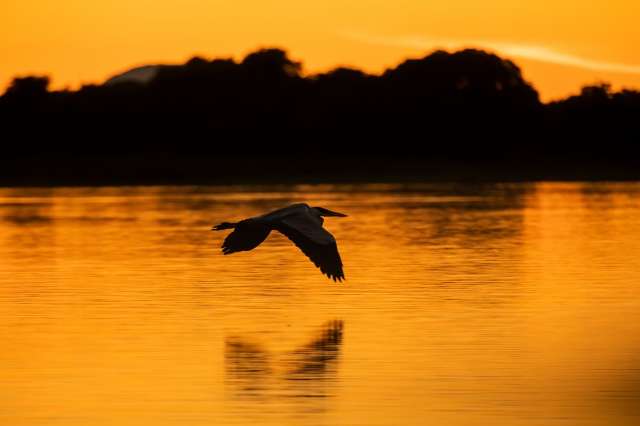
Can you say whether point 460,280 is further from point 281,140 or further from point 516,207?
point 281,140

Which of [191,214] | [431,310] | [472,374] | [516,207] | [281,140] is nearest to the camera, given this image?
[472,374]

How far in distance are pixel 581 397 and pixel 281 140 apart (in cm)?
7677

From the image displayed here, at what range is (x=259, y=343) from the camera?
15.6 metres

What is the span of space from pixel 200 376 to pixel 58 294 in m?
6.53

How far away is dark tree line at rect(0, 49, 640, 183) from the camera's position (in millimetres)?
84562

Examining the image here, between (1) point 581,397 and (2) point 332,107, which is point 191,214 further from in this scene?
(2) point 332,107

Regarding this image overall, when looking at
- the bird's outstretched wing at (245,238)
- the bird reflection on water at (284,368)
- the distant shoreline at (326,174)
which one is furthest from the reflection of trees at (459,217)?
the distant shoreline at (326,174)

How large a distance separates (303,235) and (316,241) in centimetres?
13

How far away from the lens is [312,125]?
92062mm

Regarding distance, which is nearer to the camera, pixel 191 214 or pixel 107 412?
pixel 107 412

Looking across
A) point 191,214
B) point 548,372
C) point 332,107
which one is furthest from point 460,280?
point 332,107

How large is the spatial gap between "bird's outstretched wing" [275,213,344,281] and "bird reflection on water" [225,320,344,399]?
667 millimetres

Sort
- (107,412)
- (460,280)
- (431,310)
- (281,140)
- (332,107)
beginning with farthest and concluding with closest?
(332,107) < (281,140) < (460,280) < (431,310) < (107,412)

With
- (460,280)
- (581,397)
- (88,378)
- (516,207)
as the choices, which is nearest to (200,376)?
(88,378)
